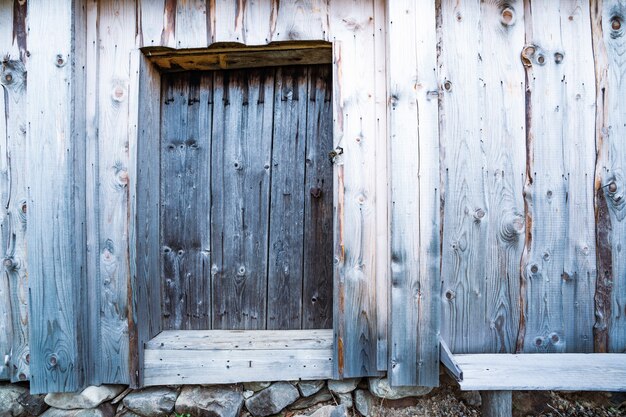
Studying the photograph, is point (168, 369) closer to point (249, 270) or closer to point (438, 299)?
point (249, 270)

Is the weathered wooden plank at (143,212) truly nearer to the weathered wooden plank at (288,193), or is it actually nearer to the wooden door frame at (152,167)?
the wooden door frame at (152,167)

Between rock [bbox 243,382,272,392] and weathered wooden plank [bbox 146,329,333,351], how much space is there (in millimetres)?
202

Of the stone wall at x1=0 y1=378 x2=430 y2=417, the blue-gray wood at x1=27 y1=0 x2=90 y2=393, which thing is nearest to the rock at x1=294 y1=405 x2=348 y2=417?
the stone wall at x1=0 y1=378 x2=430 y2=417

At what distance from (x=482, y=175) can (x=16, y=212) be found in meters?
2.50

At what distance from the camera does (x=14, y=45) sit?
5.56 ft

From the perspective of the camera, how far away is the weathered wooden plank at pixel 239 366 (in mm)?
1652

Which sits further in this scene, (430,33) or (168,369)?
(168,369)

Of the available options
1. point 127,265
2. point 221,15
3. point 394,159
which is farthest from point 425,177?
point 127,265

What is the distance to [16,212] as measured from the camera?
1.69m

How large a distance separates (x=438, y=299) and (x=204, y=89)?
1790mm

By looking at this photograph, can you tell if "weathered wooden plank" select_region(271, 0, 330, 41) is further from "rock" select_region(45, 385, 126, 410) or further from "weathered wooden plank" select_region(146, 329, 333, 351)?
"rock" select_region(45, 385, 126, 410)

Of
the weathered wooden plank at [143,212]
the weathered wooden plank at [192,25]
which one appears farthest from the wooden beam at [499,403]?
the weathered wooden plank at [192,25]

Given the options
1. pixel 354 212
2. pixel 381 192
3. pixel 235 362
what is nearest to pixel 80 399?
pixel 235 362

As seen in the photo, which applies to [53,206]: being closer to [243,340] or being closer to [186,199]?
[186,199]
